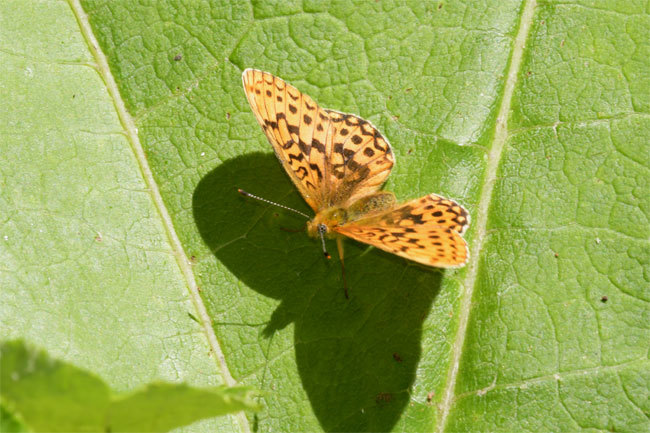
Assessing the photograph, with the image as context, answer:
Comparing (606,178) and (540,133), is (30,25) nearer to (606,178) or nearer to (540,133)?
(540,133)

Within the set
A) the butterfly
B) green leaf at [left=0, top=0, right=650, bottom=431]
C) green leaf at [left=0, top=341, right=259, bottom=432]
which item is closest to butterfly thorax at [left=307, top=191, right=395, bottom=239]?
the butterfly

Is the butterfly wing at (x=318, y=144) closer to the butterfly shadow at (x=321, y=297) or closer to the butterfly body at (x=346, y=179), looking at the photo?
the butterfly body at (x=346, y=179)

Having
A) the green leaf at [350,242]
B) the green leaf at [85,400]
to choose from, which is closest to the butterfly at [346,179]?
the green leaf at [350,242]

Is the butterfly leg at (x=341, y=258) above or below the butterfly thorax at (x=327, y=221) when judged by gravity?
below

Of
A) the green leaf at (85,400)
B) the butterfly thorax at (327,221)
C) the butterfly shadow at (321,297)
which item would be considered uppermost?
the green leaf at (85,400)

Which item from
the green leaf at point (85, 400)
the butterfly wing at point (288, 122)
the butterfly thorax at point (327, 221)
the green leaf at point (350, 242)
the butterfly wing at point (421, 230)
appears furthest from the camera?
the butterfly thorax at point (327, 221)

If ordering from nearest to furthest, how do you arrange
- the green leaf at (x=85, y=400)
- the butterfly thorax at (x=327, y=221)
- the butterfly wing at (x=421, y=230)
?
the green leaf at (x=85, y=400) → the butterfly wing at (x=421, y=230) → the butterfly thorax at (x=327, y=221)

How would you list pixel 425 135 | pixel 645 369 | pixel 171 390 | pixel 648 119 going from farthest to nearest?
pixel 425 135 → pixel 648 119 → pixel 645 369 → pixel 171 390

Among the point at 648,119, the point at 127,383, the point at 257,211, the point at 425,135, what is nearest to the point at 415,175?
the point at 425,135
